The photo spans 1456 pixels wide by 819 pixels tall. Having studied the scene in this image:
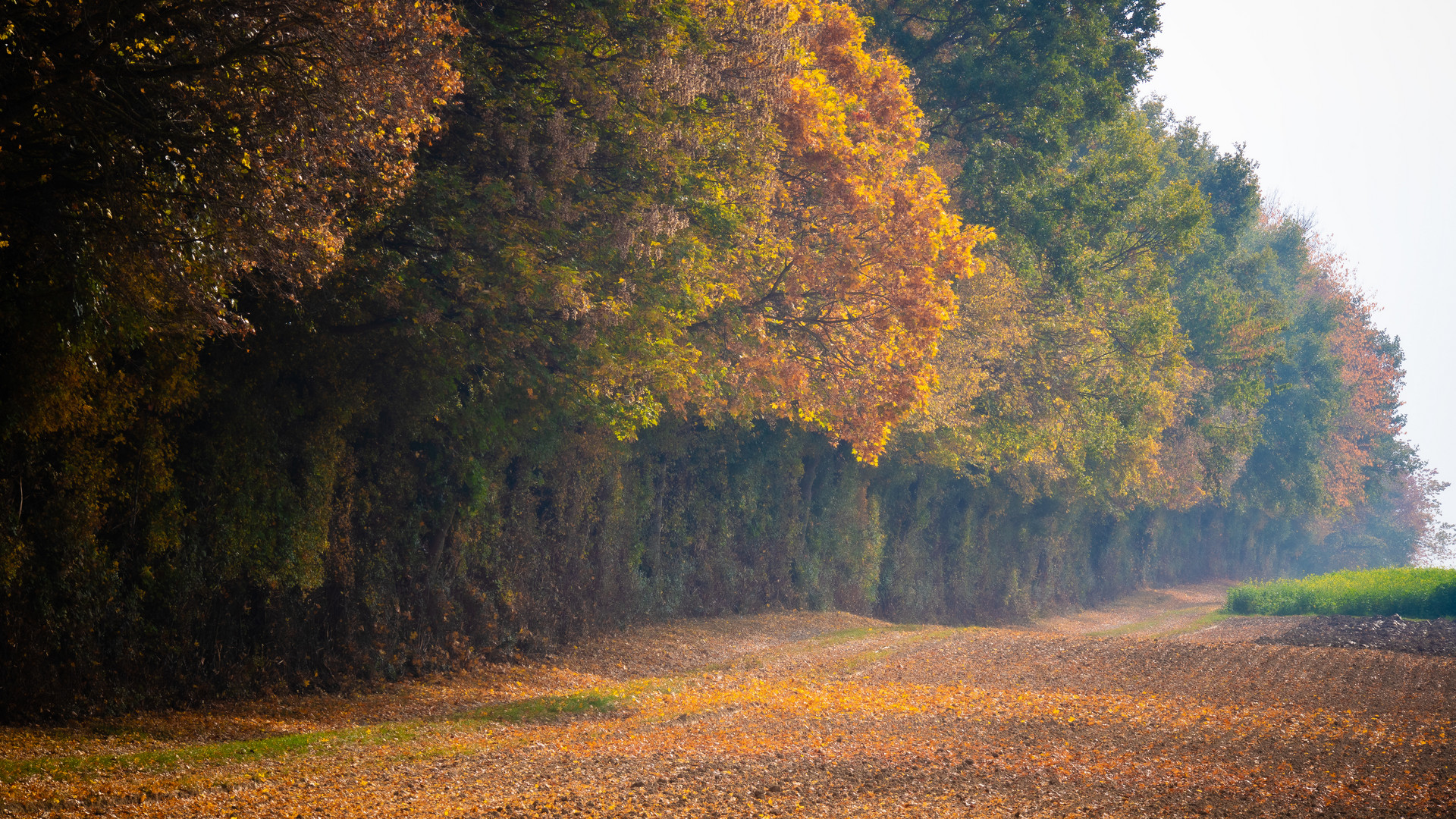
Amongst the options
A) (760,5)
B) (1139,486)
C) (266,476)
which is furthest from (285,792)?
(1139,486)

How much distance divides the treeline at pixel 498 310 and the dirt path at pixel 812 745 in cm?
184

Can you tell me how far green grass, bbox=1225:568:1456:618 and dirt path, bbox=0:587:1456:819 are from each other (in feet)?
49.8

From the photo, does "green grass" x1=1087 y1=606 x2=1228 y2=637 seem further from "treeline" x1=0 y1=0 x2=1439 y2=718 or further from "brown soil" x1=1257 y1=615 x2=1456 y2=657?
"treeline" x1=0 y1=0 x2=1439 y2=718

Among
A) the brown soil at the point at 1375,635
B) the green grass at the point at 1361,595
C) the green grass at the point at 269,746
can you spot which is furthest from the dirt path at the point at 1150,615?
the green grass at the point at 269,746

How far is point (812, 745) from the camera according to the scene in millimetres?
10367

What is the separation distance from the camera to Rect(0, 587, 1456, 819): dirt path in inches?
311

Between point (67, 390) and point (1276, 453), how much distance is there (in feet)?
189

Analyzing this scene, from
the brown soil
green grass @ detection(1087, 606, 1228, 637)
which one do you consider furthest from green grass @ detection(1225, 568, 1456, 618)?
the brown soil

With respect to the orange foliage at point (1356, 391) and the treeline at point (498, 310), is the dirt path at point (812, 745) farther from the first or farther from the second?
the orange foliage at point (1356, 391)

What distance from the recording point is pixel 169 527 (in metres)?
11.4

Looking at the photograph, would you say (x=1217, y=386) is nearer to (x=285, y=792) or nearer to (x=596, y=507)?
(x=596, y=507)

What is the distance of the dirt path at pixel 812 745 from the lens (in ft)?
26.0

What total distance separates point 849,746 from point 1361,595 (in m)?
29.4

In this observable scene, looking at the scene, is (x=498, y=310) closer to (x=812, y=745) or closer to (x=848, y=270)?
(x=848, y=270)
